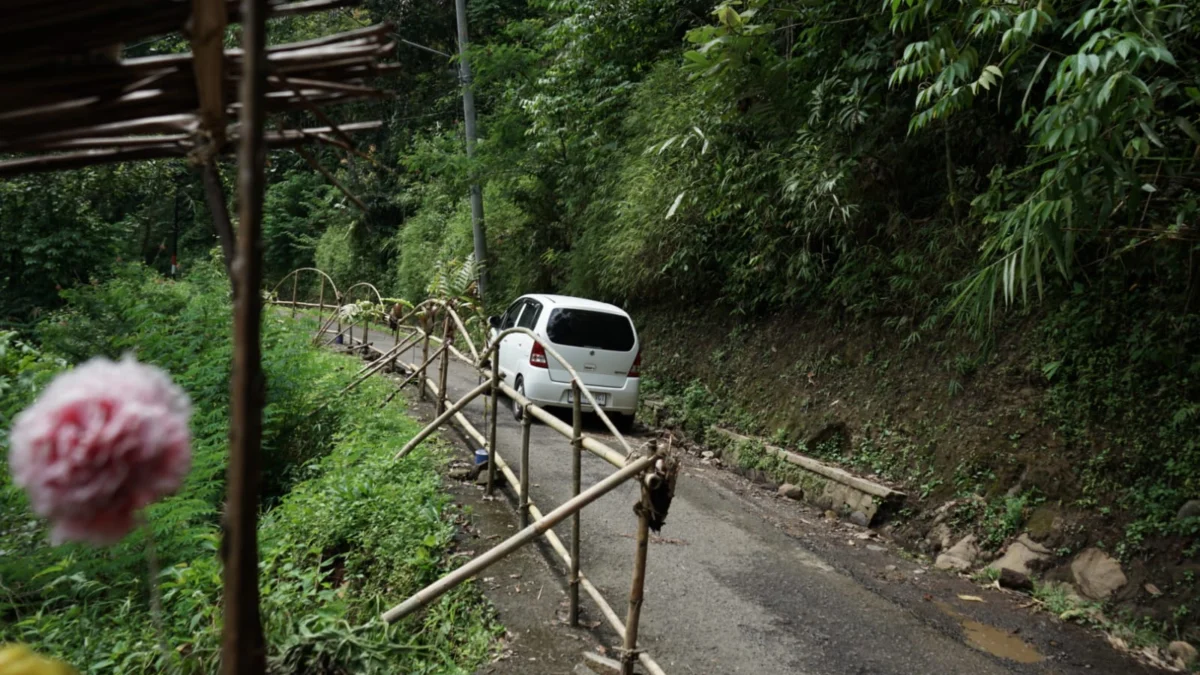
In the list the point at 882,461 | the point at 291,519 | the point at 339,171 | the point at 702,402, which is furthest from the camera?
the point at 339,171

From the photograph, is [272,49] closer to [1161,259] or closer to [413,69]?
[1161,259]

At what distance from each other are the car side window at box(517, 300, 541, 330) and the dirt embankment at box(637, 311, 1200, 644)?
220 cm

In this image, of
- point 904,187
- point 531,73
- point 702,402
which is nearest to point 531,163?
point 531,73

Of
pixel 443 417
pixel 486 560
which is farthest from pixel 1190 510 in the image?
pixel 443 417

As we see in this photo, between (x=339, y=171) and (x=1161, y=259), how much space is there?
22493 mm

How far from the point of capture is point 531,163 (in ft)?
44.9

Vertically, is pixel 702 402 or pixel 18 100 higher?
pixel 18 100

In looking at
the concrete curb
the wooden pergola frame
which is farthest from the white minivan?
the wooden pergola frame

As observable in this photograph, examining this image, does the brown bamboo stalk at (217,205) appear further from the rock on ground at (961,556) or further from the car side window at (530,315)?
the car side window at (530,315)

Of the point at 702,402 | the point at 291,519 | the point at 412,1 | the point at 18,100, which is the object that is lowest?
the point at 702,402

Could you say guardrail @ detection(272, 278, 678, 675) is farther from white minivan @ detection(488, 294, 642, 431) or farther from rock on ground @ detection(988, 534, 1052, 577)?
rock on ground @ detection(988, 534, 1052, 577)

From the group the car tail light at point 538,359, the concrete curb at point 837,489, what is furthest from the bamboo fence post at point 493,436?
the concrete curb at point 837,489

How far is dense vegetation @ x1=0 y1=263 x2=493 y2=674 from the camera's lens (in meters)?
3.38

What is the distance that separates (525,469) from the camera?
5.05 m
